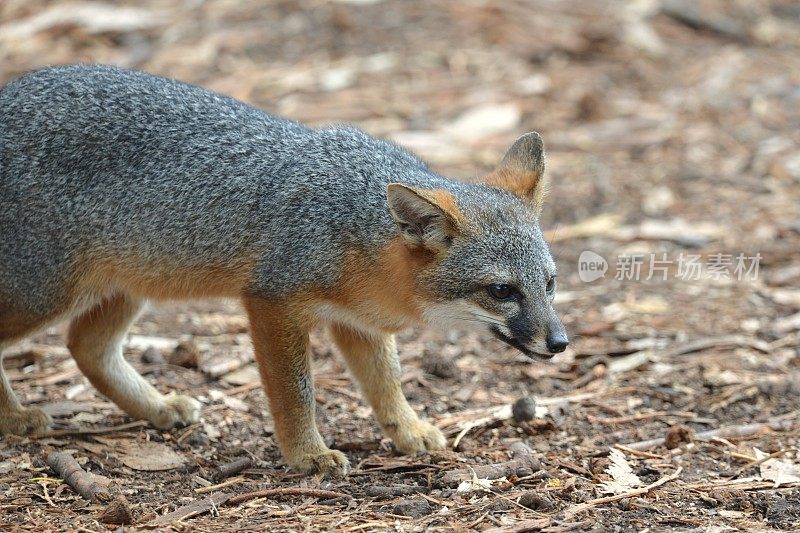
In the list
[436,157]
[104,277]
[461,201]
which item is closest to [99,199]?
[104,277]

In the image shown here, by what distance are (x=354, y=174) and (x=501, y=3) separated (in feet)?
31.6

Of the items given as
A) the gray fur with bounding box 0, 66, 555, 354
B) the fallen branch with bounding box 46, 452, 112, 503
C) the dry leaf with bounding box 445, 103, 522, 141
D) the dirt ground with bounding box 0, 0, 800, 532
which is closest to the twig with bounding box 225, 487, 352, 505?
the dirt ground with bounding box 0, 0, 800, 532

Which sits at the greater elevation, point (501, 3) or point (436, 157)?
point (501, 3)

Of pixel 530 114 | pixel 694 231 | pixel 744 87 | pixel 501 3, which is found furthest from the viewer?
pixel 501 3

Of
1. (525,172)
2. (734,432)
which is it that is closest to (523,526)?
(734,432)

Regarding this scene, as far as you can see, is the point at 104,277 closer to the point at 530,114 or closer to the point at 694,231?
the point at 694,231

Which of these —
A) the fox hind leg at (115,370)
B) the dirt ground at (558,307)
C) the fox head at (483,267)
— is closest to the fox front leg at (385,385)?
the dirt ground at (558,307)

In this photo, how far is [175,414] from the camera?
25.0 ft

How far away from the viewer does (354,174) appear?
278 inches

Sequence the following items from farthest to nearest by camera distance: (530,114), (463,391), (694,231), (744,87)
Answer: (744,87) < (530,114) < (694,231) < (463,391)

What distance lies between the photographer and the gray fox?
259 inches

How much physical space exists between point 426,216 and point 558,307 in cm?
389

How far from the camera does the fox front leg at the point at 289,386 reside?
678cm

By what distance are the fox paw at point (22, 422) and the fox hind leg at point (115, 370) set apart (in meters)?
0.51
